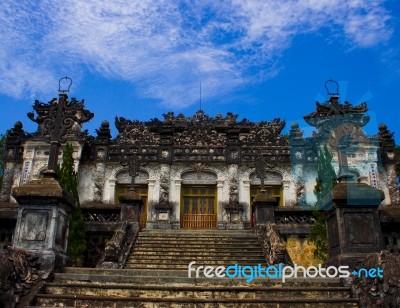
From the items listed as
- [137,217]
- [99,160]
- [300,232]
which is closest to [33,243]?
[137,217]

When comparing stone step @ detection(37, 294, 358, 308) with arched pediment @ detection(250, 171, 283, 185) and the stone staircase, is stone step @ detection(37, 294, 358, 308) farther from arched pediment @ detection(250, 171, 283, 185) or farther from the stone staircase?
arched pediment @ detection(250, 171, 283, 185)

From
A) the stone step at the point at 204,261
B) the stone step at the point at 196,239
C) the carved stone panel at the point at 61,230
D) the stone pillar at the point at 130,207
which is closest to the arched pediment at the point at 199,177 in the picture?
the stone pillar at the point at 130,207

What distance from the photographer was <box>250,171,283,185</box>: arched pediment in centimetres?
2186

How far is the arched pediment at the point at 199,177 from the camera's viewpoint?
21859 millimetres

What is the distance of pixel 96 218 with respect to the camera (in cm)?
1480

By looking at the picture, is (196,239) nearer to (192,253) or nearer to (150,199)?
(192,253)

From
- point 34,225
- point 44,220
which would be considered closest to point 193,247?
point 44,220

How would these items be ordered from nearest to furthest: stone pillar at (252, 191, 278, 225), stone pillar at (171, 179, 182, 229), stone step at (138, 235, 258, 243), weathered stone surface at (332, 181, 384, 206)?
weathered stone surface at (332, 181, 384, 206)
stone step at (138, 235, 258, 243)
stone pillar at (252, 191, 278, 225)
stone pillar at (171, 179, 182, 229)

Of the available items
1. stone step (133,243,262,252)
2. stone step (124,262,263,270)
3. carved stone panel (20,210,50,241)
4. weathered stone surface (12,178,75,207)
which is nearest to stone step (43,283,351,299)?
carved stone panel (20,210,50,241)

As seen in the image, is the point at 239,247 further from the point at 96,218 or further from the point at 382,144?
the point at 382,144

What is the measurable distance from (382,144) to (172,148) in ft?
37.2

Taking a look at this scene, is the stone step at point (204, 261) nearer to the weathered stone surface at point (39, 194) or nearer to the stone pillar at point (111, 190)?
the weathered stone surface at point (39, 194)

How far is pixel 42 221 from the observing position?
7.67 m

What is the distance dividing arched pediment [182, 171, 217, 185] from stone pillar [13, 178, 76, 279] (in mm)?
14086
